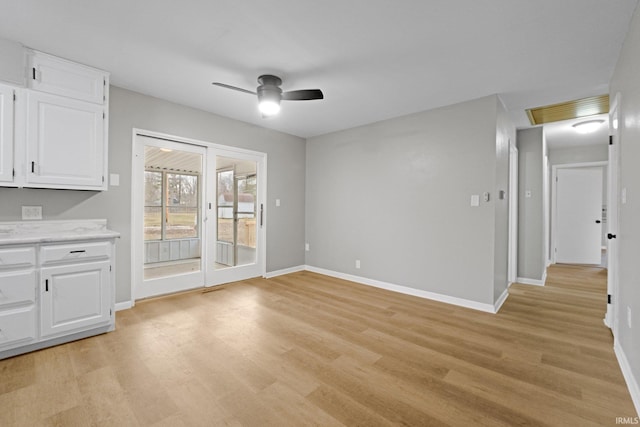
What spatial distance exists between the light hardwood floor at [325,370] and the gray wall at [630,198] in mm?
372

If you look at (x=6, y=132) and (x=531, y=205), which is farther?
(x=531, y=205)

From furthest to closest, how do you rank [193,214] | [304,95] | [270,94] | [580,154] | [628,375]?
[580,154] < [193,214] < [270,94] < [304,95] < [628,375]

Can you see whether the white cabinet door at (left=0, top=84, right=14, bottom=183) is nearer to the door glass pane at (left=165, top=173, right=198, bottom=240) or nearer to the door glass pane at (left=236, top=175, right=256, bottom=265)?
the door glass pane at (left=165, top=173, right=198, bottom=240)

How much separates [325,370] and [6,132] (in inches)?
132

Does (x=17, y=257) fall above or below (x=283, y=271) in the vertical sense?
above

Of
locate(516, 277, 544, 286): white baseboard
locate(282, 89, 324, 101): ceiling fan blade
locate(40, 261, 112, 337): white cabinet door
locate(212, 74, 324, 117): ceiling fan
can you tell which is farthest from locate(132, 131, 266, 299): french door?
locate(516, 277, 544, 286): white baseboard

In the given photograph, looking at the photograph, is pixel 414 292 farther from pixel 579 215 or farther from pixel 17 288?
pixel 579 215

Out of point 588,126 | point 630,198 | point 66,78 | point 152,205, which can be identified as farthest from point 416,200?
point 66,78

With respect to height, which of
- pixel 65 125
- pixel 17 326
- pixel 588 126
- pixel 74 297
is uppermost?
pixel 588 126

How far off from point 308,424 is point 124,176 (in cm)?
331

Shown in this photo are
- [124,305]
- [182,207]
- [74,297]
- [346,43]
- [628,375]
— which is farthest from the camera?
[182,207]

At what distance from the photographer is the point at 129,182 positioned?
339cm

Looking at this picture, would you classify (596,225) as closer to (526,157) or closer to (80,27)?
(526,157)

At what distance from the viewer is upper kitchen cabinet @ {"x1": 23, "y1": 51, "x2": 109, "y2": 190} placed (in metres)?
2.56
